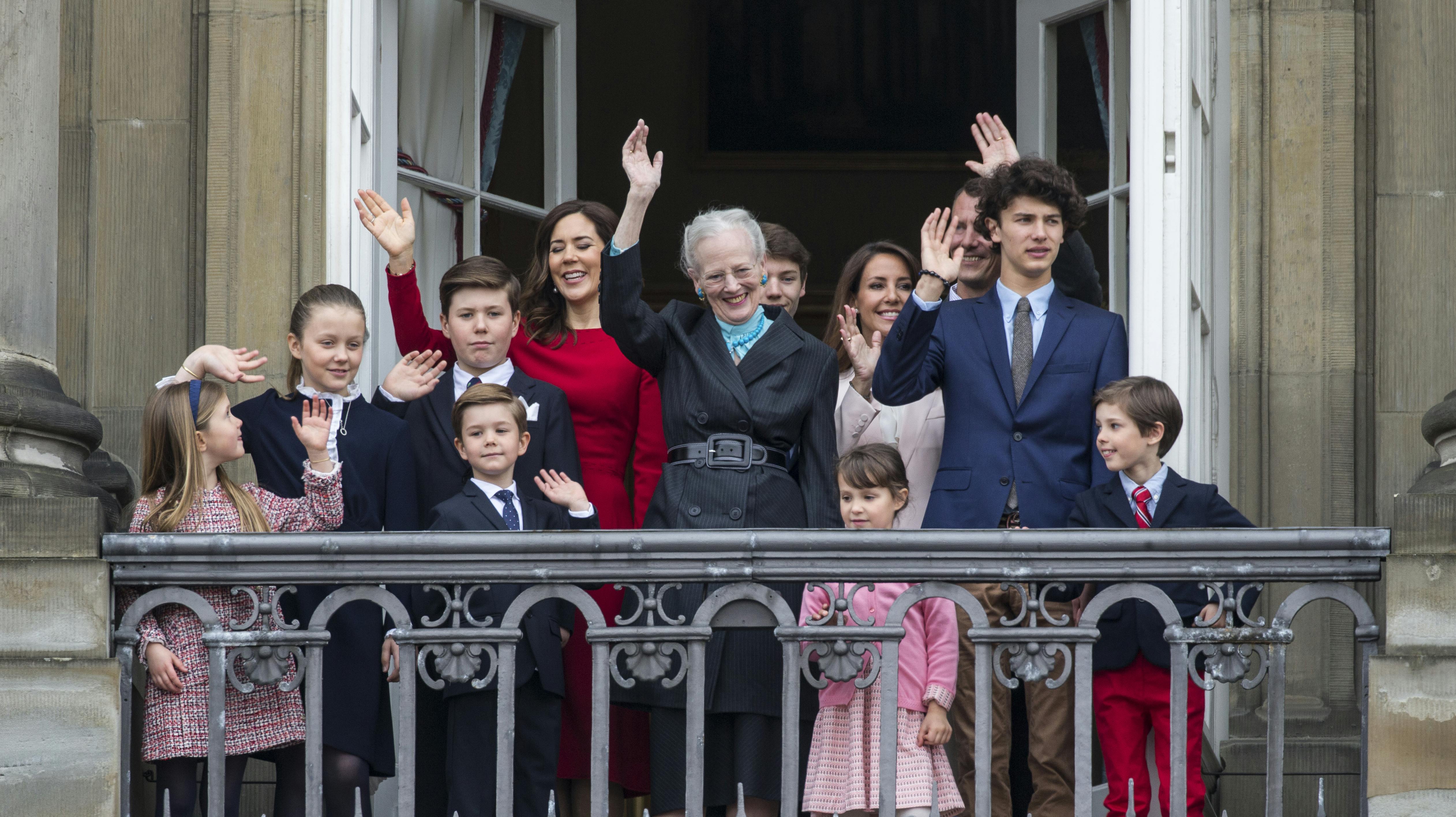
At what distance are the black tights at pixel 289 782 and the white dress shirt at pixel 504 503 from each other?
0.71 meters

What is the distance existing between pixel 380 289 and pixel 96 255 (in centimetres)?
103

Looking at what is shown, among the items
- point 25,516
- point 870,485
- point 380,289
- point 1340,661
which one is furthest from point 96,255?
point 1340,661

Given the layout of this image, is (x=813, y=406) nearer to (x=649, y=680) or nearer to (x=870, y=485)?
(x=870, y=485)

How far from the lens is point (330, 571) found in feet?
14.4

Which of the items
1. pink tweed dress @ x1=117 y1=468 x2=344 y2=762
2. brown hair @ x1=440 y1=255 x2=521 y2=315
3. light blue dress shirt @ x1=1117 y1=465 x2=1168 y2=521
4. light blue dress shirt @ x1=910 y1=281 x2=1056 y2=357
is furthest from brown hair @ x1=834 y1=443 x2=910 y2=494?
pink tweed dress @ x1=117 y1=468 x2=344 y2=762

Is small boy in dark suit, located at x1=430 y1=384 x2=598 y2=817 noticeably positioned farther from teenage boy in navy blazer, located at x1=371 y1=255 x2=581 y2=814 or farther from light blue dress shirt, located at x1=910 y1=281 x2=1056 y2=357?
light blue dress shirt, located at x1=910 y1=281 x2=1056 y2=357

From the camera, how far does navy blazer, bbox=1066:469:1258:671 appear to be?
4637 millimetres

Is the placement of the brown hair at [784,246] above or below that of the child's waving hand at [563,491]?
above

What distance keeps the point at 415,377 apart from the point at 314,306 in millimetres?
348

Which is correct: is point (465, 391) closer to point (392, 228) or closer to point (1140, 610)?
point (392, 228)

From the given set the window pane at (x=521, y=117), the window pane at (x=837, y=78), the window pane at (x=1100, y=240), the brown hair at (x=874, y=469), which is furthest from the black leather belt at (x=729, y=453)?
the window pane at (x=837, y=78)

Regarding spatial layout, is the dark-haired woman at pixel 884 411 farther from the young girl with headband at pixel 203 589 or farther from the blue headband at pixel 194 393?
the blue headband at pixel 194 393

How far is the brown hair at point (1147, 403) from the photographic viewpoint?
15.5ft

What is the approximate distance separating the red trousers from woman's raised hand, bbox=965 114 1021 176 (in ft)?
4.47
